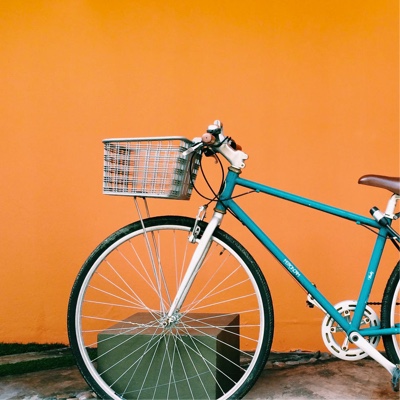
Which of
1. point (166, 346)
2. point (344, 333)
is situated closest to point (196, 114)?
point (166, 346)

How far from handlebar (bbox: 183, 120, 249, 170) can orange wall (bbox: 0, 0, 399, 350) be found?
963 millimetres

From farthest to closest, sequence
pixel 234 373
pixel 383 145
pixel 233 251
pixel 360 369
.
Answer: pixel 383 145
pixel 360 369
pixel 234 373
pixel 233 251

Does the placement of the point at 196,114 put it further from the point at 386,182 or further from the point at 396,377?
the point at 396,377

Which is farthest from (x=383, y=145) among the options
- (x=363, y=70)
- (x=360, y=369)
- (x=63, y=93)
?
(x=63, y=93)

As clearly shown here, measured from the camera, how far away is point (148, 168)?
2.41 meters

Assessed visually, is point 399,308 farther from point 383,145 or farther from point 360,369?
point 383,145

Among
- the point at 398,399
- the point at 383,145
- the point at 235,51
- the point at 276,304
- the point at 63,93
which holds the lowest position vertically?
the point at 398,399

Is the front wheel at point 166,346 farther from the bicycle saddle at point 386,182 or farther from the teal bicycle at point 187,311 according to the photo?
the bicycle saddle at point 386,182

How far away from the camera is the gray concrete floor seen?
9.07 feet

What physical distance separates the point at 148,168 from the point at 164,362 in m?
0.86

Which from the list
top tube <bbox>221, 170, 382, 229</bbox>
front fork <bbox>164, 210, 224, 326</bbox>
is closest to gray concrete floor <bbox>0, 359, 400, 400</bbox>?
front fork <bbox>164, 210, 224, 326</bbox>

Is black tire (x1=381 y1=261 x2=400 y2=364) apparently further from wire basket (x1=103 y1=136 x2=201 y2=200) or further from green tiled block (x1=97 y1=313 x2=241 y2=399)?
wire basket (x1=103 y1=136 x2=201 y2=200)

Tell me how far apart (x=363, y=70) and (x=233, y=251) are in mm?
1521

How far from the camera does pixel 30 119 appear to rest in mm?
3594
